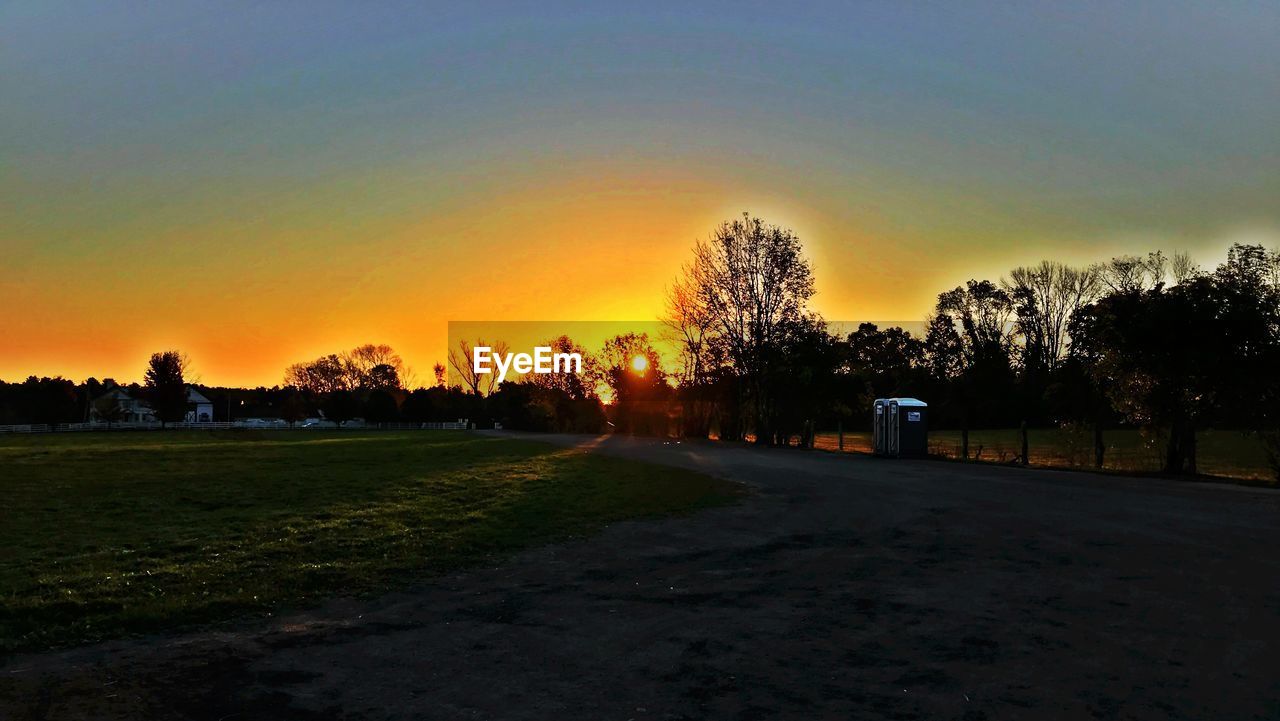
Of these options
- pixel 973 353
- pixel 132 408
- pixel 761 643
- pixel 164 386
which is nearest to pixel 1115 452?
pixel 973 353

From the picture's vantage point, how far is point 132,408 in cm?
13212

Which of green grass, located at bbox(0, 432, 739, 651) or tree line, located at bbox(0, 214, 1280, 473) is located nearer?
green grass, located at bbox(0, 432, 739, 651)

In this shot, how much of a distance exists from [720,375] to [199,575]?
39659mm

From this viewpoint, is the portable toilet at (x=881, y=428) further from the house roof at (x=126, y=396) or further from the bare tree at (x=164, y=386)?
the house roof at (x=126, y=396)

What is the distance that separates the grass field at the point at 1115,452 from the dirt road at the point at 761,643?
54.6ft

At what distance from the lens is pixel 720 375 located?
155 ft

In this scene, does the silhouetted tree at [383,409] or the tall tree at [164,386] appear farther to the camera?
the silhouetted tree at [383,409]

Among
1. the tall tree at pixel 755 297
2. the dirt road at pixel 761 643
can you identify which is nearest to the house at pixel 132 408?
the tall tree at pixel 755 297

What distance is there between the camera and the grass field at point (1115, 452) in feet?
86.7

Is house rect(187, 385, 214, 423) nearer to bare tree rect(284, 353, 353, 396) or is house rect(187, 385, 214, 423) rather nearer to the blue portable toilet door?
bare tree rect(284, 353, 353, 396)

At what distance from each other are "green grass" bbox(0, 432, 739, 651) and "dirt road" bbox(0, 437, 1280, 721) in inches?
38.3

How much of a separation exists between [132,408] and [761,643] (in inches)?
5899

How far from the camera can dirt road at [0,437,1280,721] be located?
16.0 ft

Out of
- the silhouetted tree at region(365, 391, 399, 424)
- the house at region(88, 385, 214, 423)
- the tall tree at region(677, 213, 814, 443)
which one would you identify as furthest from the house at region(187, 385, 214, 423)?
the tall tree at region(677, 213, 814, 443)
